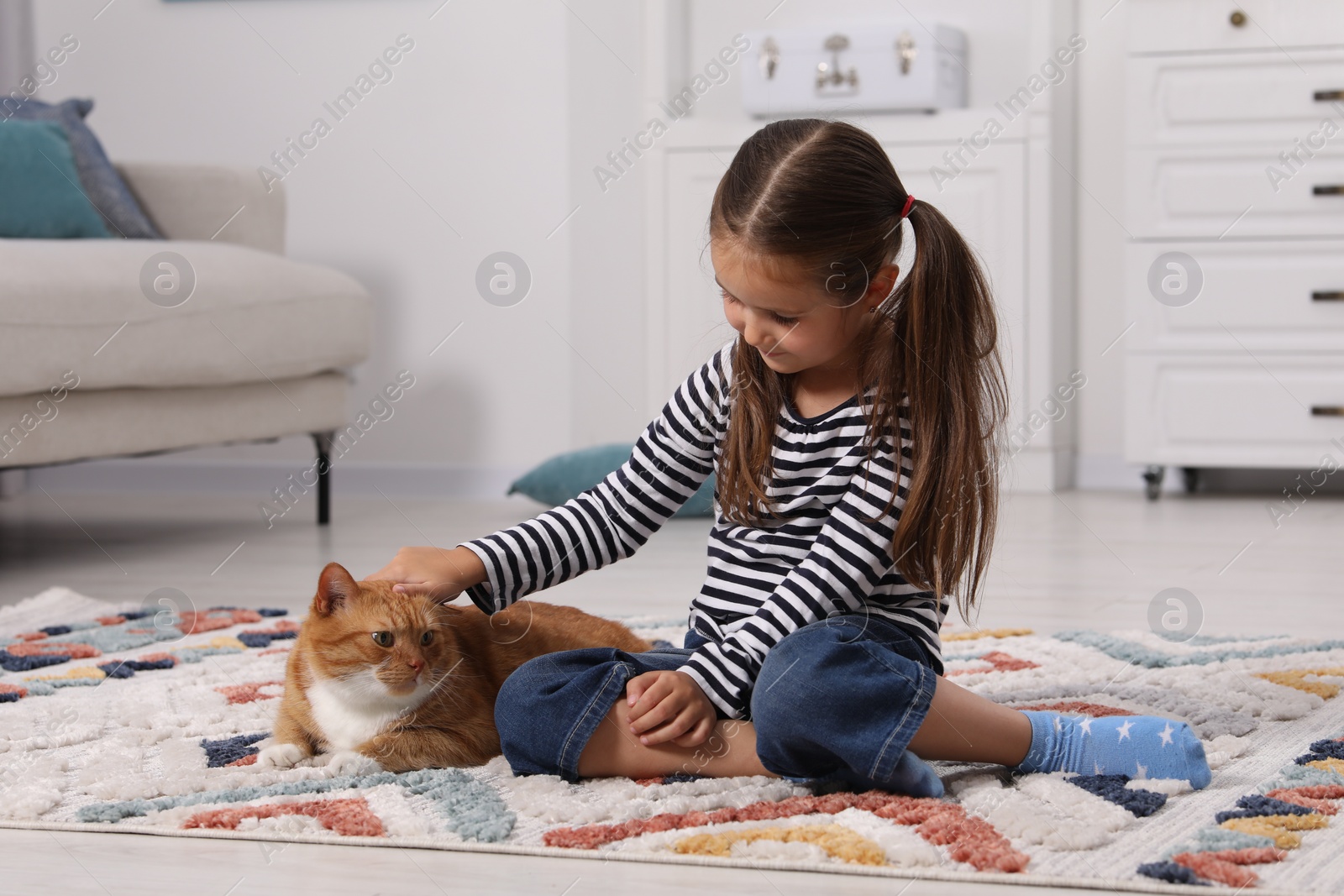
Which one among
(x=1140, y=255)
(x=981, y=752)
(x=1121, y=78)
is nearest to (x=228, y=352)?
(x=981, y=752)

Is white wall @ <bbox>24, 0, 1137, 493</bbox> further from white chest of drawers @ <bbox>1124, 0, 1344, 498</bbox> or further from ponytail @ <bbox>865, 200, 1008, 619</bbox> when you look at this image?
ponytail @ <bbox>865, 200, 1008, 619</bbox>

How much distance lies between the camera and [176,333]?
217cm

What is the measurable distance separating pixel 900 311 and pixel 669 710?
13.8 inches

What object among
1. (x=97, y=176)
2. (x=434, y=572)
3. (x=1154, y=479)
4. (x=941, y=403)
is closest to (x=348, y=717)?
(x=434, y=572)

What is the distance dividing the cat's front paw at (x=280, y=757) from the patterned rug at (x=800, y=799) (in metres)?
0.02

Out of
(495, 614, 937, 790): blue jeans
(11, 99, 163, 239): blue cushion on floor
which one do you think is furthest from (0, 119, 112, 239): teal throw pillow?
(495, 614, 937, 790): blue jeans

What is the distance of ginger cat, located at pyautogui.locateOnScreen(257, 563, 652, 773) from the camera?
98cm

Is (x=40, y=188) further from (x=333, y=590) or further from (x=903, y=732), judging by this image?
(x=903, y=732)

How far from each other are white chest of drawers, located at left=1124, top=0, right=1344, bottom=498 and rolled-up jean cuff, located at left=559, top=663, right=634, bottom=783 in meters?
2.16

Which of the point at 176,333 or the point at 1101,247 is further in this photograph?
the point at 1101,247

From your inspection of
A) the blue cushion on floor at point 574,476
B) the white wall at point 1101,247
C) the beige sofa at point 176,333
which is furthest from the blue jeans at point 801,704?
the white wall at point 1101,247


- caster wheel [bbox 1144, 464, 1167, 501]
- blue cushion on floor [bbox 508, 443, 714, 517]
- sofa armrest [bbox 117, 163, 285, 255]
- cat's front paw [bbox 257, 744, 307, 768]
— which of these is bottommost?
caster wheel [bbox 1144, 464, 1167, 501]

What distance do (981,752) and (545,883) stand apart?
0.37 m

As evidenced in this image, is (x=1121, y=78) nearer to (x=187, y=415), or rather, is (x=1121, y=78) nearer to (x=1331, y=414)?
(x=1331, y=414)
